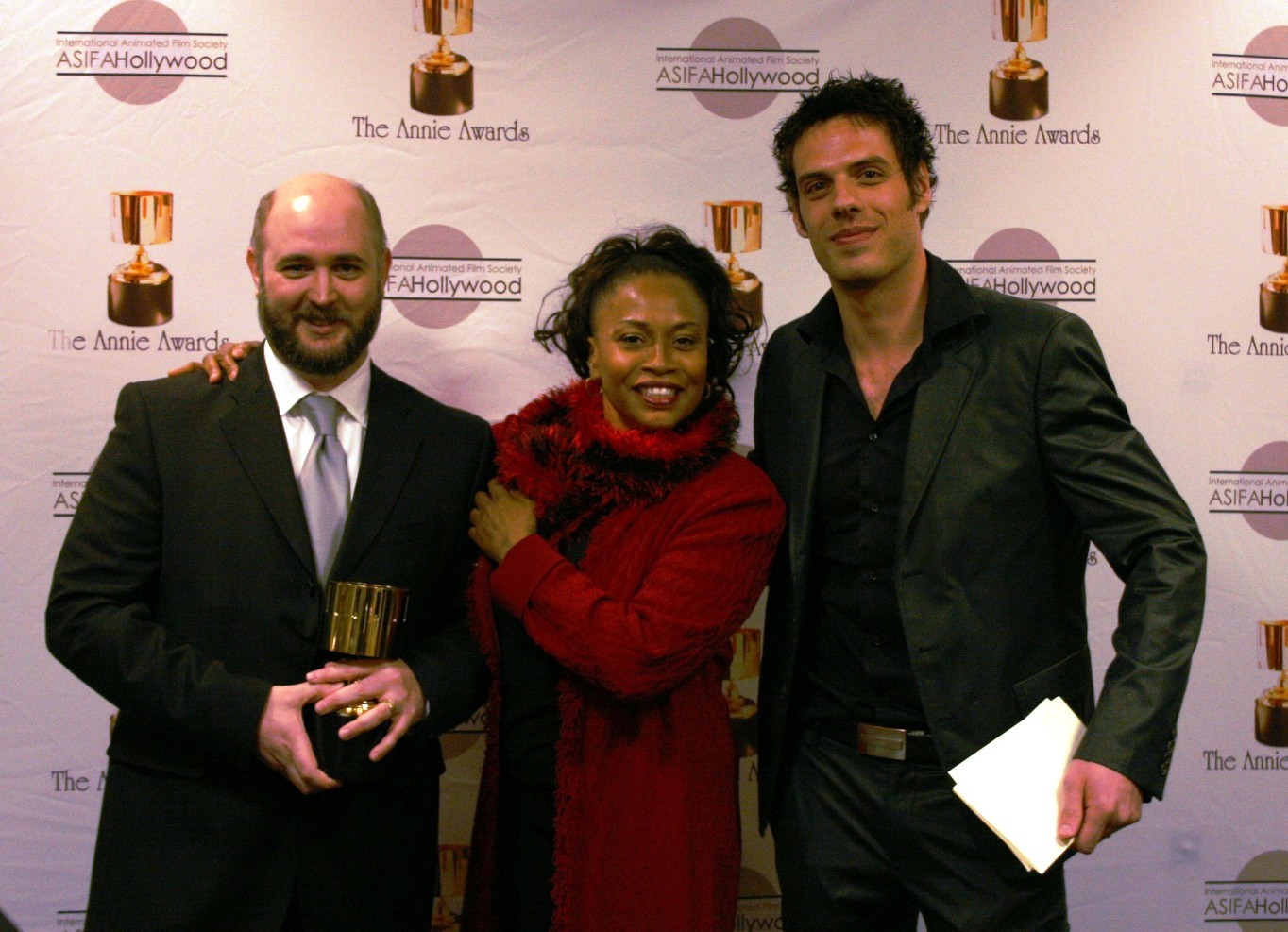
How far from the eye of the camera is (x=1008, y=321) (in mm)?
1973

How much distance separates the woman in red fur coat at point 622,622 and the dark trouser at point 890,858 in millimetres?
142

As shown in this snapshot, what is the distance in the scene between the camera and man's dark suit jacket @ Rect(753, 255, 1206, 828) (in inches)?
71.6

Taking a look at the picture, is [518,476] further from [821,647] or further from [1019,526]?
[1019,526]

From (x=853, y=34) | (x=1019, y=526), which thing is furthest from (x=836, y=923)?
(x=853, y=34)

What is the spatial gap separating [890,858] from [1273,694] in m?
1.62

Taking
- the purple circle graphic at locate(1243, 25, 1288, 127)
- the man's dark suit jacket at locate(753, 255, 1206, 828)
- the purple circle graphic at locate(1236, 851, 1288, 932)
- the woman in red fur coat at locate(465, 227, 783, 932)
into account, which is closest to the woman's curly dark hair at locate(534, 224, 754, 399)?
the woman in red fur coat at locate(465, 227, 783, 932)

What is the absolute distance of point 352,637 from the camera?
171cm

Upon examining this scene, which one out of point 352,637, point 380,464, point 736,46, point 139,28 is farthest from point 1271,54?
point 139,28

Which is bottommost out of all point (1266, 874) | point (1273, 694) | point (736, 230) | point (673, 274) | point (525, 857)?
point (1266, 874)

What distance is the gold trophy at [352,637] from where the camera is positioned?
1694 mm

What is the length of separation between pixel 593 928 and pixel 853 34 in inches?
90.2

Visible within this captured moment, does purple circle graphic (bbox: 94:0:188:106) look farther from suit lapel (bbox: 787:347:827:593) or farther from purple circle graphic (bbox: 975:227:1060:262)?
purple circle graphic (bbox: 975:227:1060:262)

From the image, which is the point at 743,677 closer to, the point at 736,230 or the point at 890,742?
the point at 890,742

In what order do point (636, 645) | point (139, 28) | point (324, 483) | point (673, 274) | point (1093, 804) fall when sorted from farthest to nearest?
1. point (139, 28)
2. point (673, 274)
3. point (324, 483)
4. point (636, 645)
5. point (1093, 804)
